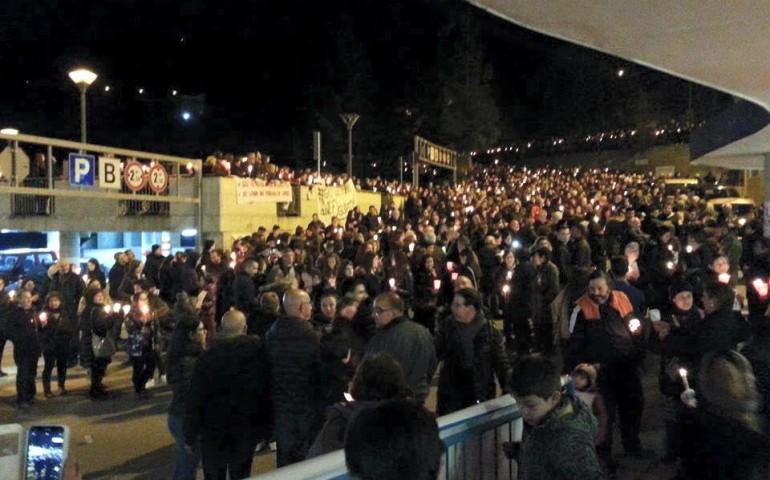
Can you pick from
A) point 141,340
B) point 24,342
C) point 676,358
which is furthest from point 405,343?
point 24,342

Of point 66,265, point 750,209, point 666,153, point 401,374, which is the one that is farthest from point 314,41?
point 401,374

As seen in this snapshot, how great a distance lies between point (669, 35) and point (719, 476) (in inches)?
148

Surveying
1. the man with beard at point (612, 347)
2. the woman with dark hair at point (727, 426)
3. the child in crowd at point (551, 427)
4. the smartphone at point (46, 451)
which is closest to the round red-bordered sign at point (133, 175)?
the man with beard at point (612, 347)

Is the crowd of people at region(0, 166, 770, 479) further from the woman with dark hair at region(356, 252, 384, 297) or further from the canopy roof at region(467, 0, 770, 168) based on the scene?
the canopy roof at region(467, 0, 770, 168)

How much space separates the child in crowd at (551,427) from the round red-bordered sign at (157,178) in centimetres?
1340

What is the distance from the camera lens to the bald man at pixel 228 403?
19.1 feet

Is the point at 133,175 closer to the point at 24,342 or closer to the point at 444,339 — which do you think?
the point at 24,342

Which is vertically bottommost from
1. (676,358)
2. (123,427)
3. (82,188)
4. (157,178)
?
(123,427)

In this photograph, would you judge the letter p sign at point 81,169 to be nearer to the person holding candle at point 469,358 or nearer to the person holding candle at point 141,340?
the person holding candle at point 141,340

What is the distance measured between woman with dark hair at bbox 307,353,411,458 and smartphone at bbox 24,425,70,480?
1.20 metres

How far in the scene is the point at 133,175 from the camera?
50.7ft

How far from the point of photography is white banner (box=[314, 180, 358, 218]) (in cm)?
2402

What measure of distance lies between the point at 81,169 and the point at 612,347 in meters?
10.0

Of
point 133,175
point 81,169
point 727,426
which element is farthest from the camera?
point 133,175
